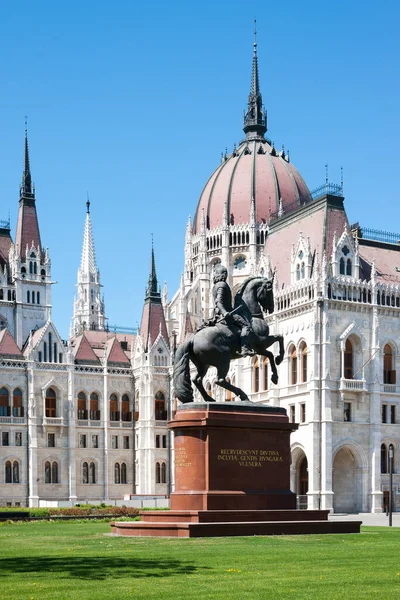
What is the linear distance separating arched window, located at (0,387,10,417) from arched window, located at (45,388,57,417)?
4.01m

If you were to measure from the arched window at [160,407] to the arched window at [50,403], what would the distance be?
1020cm

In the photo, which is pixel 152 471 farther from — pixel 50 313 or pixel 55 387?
pixel 50 313

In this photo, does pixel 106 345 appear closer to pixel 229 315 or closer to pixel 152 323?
pixel 152 323

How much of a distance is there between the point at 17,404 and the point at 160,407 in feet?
48.2

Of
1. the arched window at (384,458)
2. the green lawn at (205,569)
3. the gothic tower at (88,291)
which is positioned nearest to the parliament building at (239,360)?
the arched window at (384,458)

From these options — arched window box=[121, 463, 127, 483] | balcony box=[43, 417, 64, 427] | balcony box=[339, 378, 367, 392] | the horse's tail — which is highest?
the horse's tail

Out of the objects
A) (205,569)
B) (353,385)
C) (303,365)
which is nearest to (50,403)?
(303,365)

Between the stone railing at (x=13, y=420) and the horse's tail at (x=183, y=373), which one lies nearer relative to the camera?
the horse's tail at (x=183, y=373)

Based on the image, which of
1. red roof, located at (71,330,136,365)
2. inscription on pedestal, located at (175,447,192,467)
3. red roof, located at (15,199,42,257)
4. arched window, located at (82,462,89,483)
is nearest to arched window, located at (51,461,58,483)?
arched window, located at (82,462,89,483)

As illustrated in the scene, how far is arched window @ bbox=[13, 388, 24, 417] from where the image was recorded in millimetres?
91750

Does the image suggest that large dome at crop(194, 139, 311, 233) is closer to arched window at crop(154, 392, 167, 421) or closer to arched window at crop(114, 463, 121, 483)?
arched window at crop(154, 392, 167, 421)

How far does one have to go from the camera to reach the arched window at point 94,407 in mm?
97000

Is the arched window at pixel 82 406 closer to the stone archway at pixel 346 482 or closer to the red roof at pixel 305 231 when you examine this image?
the red roof at pixel 305 231

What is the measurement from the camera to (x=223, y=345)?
3278 centimetres
